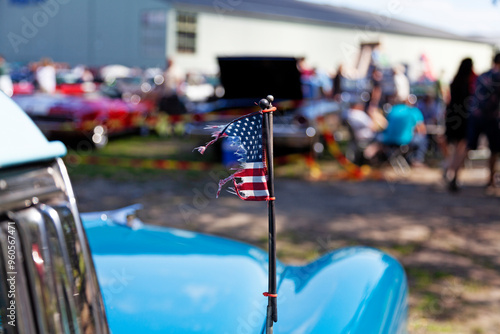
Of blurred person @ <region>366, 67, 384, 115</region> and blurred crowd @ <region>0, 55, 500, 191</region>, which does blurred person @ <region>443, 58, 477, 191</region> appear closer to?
blurred crowd @ <region>0, 55, 500, 191</region>

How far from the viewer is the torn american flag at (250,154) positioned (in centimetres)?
119

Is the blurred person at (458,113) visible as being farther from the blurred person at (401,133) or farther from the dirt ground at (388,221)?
the blurred person at (401,133)

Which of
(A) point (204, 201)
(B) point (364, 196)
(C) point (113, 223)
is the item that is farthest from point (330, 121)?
(C) point (113, 223)

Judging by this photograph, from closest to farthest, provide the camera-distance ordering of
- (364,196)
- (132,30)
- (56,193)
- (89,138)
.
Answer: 1. (56,193)
2. (364,196)
3. (89,138)
4. (132,30)

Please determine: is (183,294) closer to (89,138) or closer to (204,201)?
(204,201)

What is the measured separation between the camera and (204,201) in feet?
21.1

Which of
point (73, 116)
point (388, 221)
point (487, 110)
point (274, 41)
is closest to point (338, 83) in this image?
point (73, 116)

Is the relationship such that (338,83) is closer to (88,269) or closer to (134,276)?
(134,276)

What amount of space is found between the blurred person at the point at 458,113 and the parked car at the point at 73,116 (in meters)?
6.50

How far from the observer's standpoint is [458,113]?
7.22 meters

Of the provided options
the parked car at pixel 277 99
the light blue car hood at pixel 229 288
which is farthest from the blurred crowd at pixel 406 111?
the light blue car hood at pixel 229 288

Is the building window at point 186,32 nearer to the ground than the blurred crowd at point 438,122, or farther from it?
farther from it

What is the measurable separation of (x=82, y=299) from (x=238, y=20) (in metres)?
33.9

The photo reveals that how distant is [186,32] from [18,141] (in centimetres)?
3168
